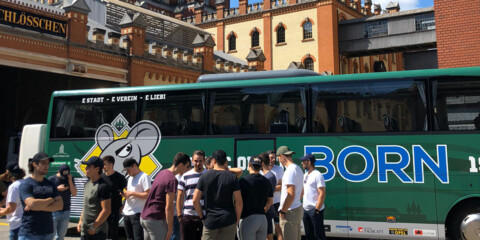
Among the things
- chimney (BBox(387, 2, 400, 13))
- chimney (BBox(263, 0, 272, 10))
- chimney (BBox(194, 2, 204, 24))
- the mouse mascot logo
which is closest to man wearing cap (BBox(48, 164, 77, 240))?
the mouse mascot logo

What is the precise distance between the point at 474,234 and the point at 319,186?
10.2ft

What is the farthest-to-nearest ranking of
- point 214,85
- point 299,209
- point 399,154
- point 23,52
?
point 23,52, point 214,85, point 399,154, point 299,209

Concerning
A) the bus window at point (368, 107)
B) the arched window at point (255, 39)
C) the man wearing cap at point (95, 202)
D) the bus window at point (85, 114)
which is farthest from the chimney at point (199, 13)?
the man wearing cap at point (95, 202)

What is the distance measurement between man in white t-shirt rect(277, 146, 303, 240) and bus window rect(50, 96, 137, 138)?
16.2 ft

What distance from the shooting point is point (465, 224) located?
780cm

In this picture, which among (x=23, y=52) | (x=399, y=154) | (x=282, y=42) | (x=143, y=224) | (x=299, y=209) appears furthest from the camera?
(x=282, y=42)

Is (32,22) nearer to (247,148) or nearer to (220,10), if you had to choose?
(247,148)

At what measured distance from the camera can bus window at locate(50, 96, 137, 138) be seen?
34.4ft

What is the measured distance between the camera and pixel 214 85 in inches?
388

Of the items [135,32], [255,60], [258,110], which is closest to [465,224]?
[258,110]

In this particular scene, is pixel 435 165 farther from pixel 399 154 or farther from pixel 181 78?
pixel 181 78

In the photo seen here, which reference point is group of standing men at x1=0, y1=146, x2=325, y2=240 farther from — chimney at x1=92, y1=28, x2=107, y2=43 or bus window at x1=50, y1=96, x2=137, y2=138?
chimney at x1=92, y1=28, x2=107, y2=43

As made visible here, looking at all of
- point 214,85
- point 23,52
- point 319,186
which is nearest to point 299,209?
point 319,186

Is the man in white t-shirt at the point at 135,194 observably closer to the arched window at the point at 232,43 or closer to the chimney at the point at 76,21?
the chimney at the point at 76,21
